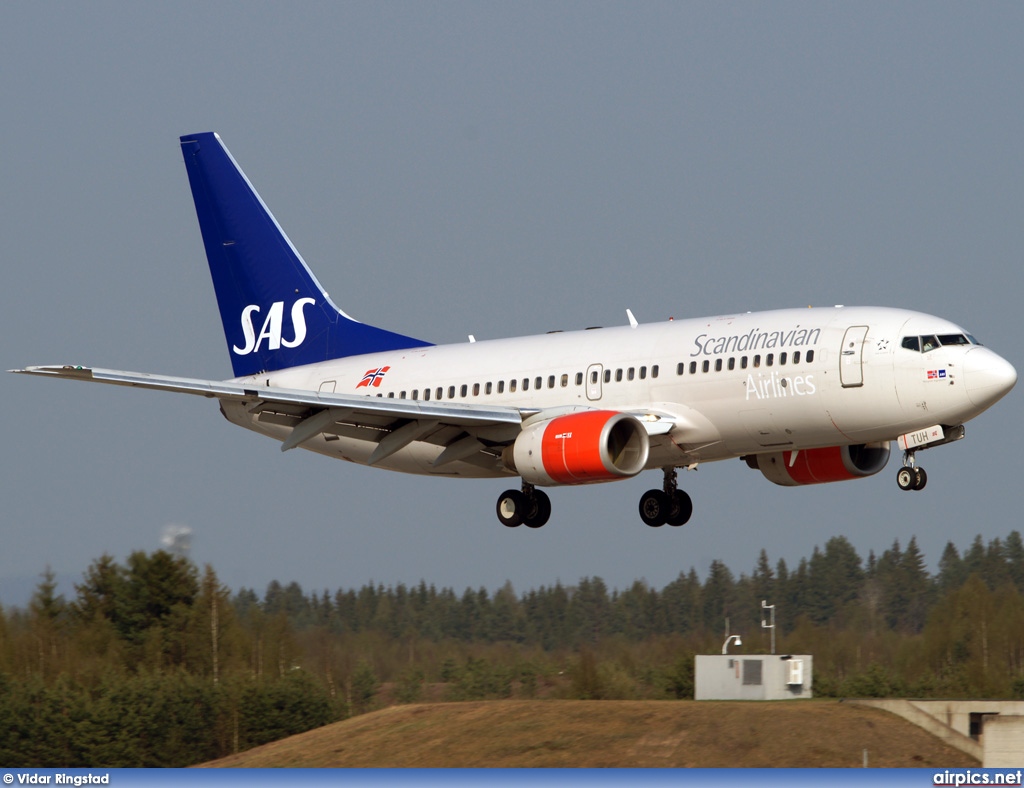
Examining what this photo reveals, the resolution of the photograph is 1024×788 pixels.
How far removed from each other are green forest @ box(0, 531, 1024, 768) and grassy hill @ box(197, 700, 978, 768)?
18.9 metres

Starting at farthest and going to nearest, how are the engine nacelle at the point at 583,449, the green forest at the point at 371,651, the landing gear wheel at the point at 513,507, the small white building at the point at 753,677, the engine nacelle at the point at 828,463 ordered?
the green forest at the point at 371,651, the small white building at the point at 753,677, the landing gear wheel at the point at 513,507, the engine nacelle at the point at 828,463, the engine nacelle at the point at 583,449

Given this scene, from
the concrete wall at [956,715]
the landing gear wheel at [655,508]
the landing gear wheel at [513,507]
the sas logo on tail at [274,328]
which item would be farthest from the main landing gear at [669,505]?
the concrete wall at [956,715]

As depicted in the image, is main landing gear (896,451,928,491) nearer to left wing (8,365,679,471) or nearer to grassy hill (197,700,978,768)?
left wing (8,365,679,471)

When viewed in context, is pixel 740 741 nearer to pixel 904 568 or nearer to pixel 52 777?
pixel 52 777

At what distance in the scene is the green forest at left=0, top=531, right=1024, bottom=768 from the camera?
Answer: 87125mm

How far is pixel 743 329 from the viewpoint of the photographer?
3684 centimetres

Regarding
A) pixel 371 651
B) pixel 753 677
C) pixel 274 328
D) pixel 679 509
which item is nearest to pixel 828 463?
pixel 679 509

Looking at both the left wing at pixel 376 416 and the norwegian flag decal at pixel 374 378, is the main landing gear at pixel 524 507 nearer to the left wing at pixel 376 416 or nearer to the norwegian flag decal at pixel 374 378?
the left wing at pixel 376 416

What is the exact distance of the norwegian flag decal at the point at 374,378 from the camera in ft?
143

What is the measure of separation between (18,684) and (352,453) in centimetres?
5313

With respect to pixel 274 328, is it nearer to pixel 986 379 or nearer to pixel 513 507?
pixel 513 507

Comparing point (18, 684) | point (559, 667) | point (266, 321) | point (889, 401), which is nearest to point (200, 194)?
point (266, 321)

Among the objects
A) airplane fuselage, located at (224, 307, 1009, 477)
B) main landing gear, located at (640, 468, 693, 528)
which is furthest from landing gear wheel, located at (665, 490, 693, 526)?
airplane fuselage, located at (224, 307, 1009, 477)

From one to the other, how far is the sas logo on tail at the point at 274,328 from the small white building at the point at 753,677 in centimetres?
2980
